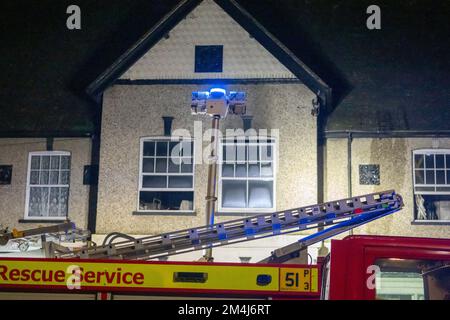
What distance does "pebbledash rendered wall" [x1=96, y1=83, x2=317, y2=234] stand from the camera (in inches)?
502

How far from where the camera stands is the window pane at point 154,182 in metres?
13.1

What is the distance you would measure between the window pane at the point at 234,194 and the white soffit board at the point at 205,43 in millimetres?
2425

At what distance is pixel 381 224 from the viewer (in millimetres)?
12516

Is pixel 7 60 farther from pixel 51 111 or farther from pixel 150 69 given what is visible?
pixel 150 69

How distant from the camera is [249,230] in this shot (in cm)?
614

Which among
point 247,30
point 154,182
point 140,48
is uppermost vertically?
point 247,30

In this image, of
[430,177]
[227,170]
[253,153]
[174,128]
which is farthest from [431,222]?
[174,128]

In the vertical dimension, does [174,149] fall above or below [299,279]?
above

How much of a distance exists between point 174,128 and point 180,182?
4.00ft

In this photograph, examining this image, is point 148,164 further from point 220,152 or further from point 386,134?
point 386,134

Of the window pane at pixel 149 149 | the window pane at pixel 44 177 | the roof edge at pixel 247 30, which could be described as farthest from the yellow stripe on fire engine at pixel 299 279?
the window pane at pixel 44 177

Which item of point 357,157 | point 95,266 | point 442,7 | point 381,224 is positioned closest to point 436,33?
point 442,7

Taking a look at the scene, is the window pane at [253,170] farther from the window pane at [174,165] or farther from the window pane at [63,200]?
the window pane at [63,200]
